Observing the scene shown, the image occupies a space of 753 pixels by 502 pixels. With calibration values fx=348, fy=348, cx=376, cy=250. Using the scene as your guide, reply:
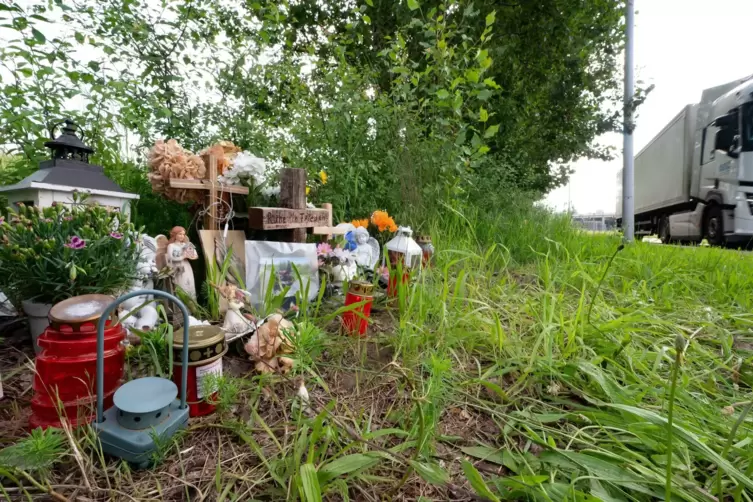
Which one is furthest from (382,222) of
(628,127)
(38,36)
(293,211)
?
(628,127)

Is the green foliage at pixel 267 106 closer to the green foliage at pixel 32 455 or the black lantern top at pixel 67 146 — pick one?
the black lantern top at pixel 67 146

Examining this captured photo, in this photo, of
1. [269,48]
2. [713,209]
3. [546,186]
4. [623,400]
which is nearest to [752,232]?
[713,209]

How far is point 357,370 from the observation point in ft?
4.06

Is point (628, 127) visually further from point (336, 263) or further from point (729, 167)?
point (336, 263)

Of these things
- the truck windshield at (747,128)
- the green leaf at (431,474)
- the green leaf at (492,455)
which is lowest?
the green leaf at (492,455)

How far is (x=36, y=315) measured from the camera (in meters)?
1.24

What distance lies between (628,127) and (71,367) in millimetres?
6953

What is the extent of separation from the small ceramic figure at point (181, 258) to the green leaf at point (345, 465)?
1.09m

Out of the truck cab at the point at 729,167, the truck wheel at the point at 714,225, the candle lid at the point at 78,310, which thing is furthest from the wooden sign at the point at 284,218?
the truck wheel at the point at 714,225

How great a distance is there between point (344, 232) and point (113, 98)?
5.31 feet

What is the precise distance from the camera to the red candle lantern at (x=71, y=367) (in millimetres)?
888

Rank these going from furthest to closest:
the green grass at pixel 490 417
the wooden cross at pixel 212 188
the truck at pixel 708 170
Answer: the truck at pixel 708 170 < the wooden cross at pixel 212 188 < the green grass at pixel 490 417

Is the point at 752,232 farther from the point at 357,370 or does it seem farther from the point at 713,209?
the point at 357,370

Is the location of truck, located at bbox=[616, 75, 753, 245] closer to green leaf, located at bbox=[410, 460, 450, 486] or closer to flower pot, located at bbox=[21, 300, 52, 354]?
green leaf, located at bbox=[410, 460, 450, 486]
